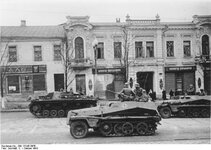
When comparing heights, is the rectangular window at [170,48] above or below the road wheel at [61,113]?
above

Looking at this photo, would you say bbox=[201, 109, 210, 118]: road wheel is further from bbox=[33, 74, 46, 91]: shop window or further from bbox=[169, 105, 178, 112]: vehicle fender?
bbox=[33, 74, 46, 91]: shop window

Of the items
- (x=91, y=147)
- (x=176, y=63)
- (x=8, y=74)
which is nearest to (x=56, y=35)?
(x=8, y=74)

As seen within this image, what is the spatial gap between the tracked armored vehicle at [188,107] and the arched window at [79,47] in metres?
10.8

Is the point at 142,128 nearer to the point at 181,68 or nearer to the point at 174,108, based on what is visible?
the point at 174,108

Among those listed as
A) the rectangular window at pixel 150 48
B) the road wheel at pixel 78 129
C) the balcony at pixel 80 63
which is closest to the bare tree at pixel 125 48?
the rectangular window at pixel 150 48

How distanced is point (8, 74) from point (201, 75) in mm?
15734

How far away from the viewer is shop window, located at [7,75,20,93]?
77.9 feet

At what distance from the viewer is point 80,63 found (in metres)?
24.1

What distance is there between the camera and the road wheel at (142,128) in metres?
10.6

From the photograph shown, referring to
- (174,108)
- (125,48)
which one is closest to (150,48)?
(125,48)

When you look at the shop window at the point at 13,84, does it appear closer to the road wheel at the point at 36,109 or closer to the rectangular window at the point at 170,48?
the road wheel at the point at 36,109

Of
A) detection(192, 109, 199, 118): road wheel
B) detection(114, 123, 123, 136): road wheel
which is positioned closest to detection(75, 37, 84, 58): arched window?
detection(192, 109, 199, 118): road wheel

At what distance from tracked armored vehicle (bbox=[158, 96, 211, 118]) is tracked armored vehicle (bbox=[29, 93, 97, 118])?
4187 millimetres

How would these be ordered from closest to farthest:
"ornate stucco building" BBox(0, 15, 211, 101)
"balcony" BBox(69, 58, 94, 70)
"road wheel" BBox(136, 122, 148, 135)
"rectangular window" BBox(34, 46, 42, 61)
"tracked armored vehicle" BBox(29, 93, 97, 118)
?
"road wheel" BBox(136, 122, 148, 135), "tracked armored vehicle" BBox(29, 93, 97, 118), "ornate stucco building" BBox(0, 15, 211, 101), "balcony" BBox(69, 58, 94, 70), "rectangular window" BBox(34, 46, 42, 61)
